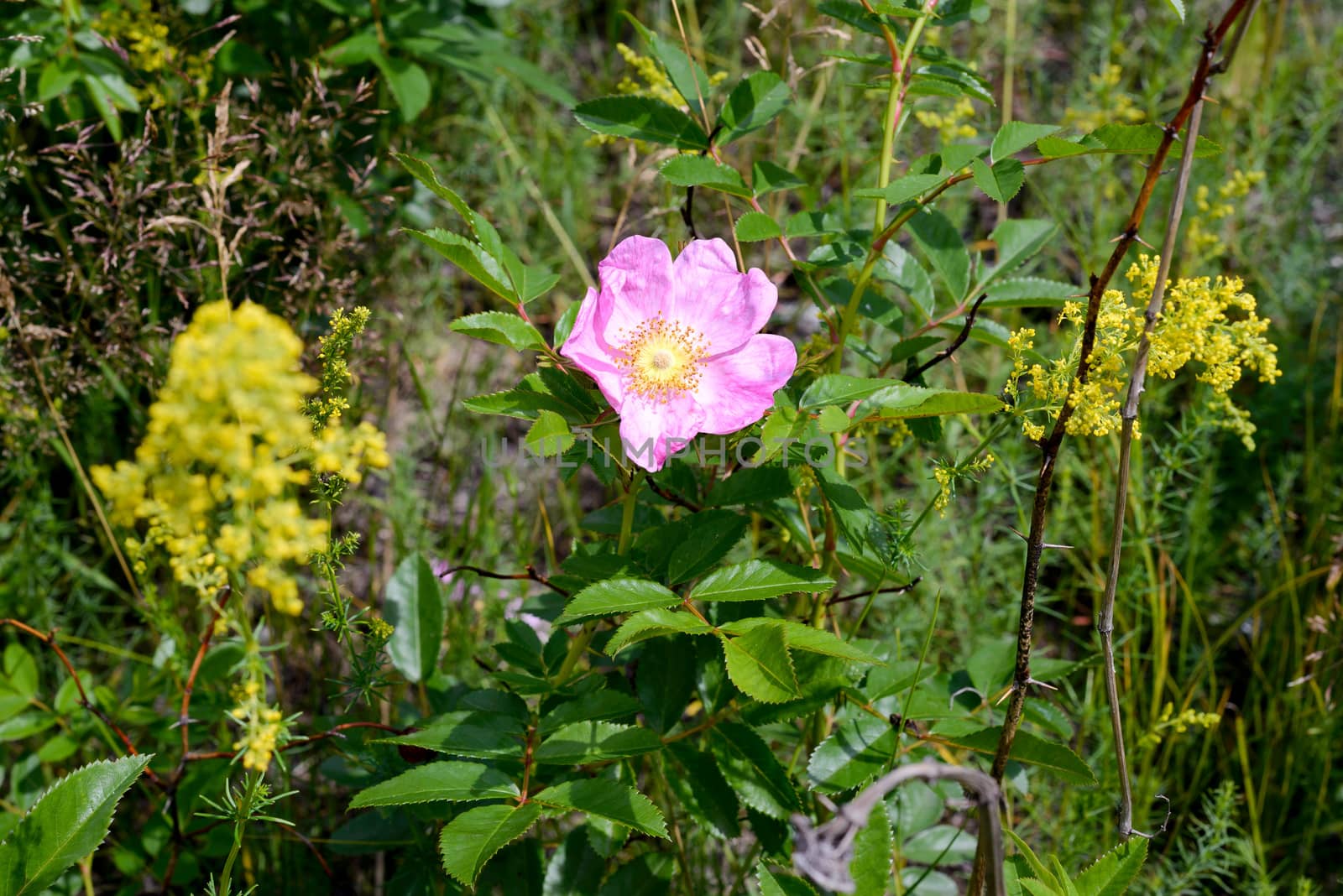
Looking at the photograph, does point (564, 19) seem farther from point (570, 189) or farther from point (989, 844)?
point (989, 844)

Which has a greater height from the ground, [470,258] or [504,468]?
[470,258]

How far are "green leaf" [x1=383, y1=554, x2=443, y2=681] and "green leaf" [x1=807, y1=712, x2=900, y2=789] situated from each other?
2.05 ft

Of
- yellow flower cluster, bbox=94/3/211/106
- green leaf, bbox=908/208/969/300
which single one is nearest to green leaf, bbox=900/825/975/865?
green leaf, bbox=908/208/969/300

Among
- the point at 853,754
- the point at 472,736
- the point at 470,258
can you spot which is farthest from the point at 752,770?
the point at 470,258

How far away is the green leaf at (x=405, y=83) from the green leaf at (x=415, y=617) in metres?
0.92

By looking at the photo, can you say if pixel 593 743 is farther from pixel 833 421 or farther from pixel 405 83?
pixel 405 83

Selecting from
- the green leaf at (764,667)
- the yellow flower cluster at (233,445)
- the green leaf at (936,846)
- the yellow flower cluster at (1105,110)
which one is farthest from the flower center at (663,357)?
the yellow flower cluster at (1105,110)

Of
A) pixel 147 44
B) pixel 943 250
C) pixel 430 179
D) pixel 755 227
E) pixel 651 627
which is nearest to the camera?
pixel 651 627

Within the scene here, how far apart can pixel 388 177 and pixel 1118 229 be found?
6.11 ft

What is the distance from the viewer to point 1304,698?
214 centimetres

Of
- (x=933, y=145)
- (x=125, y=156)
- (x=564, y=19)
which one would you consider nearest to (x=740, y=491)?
(x=125, y=156)

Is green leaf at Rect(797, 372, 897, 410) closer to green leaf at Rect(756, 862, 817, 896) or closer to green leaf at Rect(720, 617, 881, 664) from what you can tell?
green leaf at Rect(720, 617, 881, 664)

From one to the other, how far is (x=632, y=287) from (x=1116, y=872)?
2.98ft

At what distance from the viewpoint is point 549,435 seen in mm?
1122
